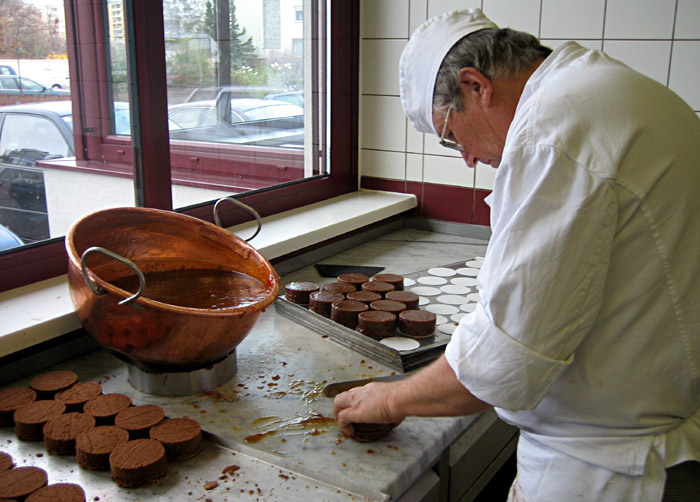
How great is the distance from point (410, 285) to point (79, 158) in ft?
3.24

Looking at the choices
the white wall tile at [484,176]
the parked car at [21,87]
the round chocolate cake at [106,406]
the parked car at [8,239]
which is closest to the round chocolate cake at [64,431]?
the round chocolate cake at [106,406]

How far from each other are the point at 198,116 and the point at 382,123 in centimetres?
79

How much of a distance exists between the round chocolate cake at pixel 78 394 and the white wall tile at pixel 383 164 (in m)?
1.59

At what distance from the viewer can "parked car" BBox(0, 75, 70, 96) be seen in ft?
4.76

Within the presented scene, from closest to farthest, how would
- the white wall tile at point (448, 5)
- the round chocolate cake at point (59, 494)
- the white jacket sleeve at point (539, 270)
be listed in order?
1. the white jacket sleeve at point (539, 270)
2. the round chocolate cake at point (59, 494)
3. the white wall tile at point (448, 5)

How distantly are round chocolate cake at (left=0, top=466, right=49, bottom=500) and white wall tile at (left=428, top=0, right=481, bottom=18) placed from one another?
6.34 ft

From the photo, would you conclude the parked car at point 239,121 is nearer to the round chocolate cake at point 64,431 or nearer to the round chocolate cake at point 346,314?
the round chocolate cake at point 346,314

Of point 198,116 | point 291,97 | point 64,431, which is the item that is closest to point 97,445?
point 64,431

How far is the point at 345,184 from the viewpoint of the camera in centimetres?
260

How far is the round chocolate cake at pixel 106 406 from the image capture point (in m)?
1.15

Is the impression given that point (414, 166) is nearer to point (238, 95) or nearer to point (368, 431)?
point (238, 95)

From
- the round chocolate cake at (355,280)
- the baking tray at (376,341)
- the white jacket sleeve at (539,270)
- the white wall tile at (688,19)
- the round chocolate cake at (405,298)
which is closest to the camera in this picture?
the white jacket sleeve at (539,270)

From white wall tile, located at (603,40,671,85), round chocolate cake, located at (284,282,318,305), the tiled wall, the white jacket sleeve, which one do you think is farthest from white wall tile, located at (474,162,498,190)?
the white jacket sleeve

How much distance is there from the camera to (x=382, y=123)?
2.55m
